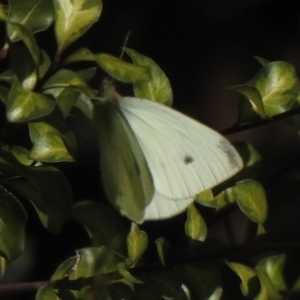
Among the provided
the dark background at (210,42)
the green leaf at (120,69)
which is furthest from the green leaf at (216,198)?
the dark background at (210,42)

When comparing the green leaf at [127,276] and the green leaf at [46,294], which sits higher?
the green leaf at [127,276]

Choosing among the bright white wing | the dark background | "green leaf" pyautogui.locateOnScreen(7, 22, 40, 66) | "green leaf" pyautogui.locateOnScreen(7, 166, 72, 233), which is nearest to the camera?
"green leaf" pyautogui.locateOnScreen(7, 22, 40, 66)

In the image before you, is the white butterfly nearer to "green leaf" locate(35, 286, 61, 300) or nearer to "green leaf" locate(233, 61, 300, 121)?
"green leaf" locate(233, 61, 300, 121)

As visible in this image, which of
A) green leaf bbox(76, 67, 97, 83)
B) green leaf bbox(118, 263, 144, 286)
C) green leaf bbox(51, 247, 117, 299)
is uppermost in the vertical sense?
green leaf bbox(76, 67, 97, 83)

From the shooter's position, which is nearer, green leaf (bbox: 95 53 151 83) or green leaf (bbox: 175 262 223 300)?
green leaf (bbox: 95 53 151 83)

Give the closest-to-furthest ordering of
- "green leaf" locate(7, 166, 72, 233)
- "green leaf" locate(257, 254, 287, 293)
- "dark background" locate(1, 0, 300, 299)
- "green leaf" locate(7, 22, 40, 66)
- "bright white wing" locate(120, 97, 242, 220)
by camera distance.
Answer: "green leaf" locate(7, 22, 40, 66) → "green leaf" locate(7, 166, 72, 233) → "bright white wing" locate(120, 97, 242, 220) → "green leaf" locate(257, 254, 287, 293) → "dark background" locate(1, 0, 300, 299)

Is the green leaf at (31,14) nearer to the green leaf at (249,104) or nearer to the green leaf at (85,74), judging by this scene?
the green leaf at (85,74)

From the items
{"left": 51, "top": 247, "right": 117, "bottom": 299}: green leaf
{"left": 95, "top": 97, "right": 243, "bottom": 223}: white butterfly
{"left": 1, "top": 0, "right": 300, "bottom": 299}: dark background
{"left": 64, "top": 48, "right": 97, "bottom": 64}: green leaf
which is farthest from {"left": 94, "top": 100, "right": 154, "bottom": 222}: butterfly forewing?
{"left": 1, "top": 0, "right": 300, "bottom": 299}: dark background
